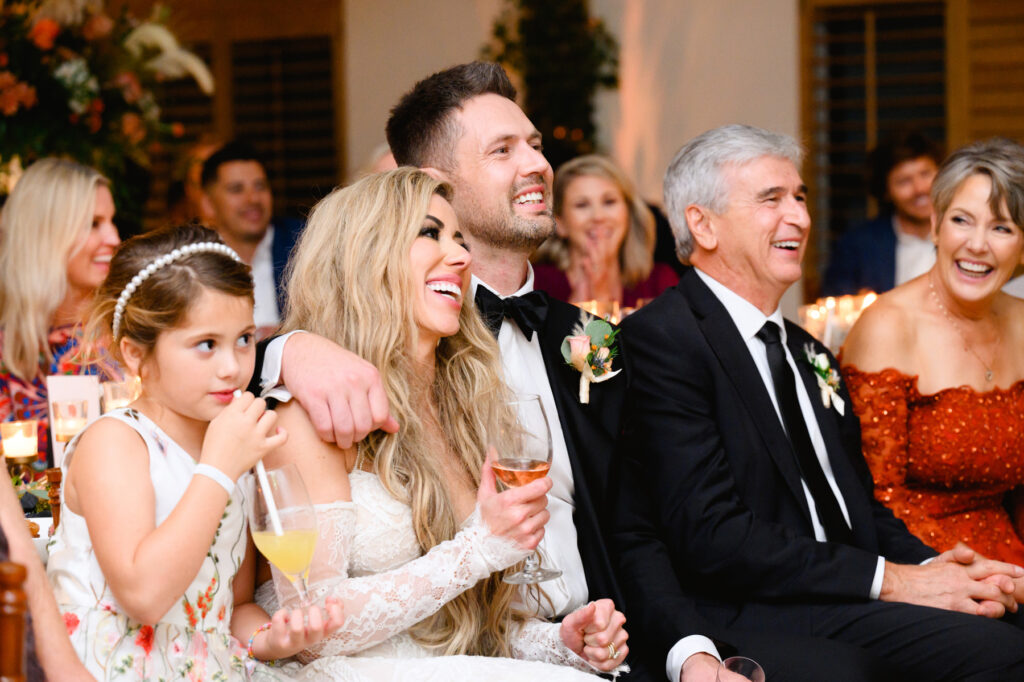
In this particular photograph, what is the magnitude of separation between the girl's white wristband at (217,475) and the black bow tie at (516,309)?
3.52ft

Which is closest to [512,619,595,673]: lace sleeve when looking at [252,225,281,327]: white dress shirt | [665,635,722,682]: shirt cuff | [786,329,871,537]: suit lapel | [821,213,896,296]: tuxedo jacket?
[665,635,722,682]: shirt cuff

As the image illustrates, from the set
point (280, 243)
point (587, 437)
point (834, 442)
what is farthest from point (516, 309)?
point (280, 243)

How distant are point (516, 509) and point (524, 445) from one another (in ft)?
0.44

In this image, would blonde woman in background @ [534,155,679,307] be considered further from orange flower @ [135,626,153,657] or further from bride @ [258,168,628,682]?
orange flower @ [135,626,153,657]

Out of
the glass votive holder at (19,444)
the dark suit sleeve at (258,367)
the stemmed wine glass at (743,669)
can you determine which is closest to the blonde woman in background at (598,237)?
the glass votive holder at (19,444)

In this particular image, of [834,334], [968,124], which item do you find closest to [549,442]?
[834,334]

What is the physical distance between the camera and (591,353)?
2.78m

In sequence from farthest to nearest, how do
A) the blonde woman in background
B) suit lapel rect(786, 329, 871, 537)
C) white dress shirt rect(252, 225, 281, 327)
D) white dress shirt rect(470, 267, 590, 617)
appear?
1. white dress shirt rect(252, 225, 281, 327)
2. the blonde woman in background
3. suit lapel rect(786, 329, 871, 537)
4. white dress shirt rect(470, 267, 590, 617)

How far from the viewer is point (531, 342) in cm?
295

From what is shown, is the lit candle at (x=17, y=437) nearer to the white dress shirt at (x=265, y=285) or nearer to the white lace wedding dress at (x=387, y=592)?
the white lace wedding dress at (x=387, y=592)

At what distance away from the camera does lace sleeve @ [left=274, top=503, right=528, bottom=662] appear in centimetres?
212

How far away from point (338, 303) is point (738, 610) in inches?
49.9

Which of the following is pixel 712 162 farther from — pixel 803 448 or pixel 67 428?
pixel 67 428

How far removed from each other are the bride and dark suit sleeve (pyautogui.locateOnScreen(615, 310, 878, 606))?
45 cm
